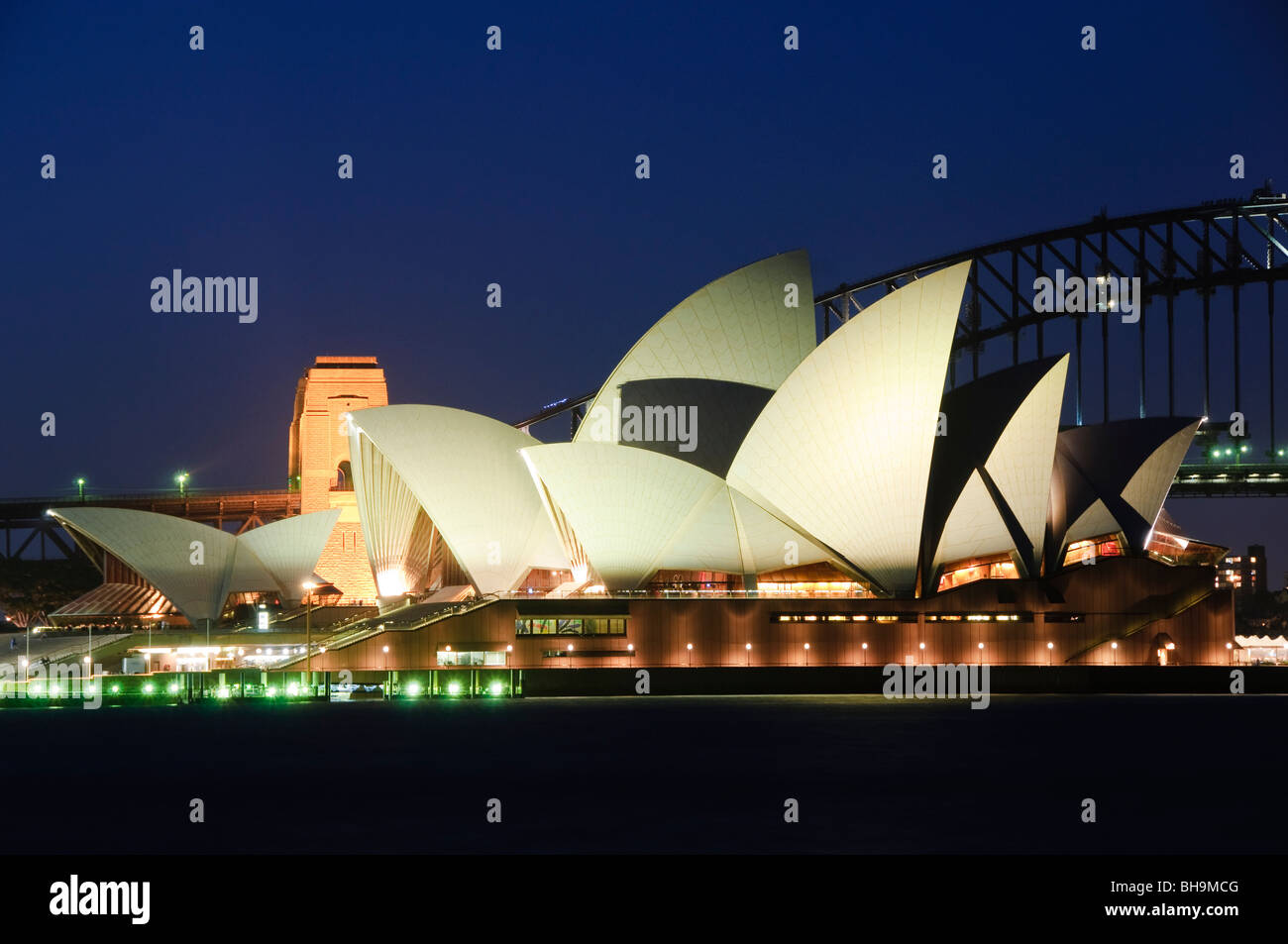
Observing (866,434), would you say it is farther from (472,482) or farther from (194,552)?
(194,552)

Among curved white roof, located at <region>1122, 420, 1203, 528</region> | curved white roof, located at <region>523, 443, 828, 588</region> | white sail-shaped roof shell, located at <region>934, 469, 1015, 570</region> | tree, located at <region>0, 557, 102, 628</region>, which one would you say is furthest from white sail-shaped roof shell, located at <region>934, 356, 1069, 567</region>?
tree, located at <region>0, 557, 102, 628</region>

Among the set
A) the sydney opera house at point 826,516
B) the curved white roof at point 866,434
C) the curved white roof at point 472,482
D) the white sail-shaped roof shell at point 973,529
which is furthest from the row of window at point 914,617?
the curved white roof at point 472,482

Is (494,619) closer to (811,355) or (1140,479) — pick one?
(811,355)

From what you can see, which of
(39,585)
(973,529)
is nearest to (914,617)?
(973,529)

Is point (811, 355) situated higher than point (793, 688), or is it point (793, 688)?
point (811, 355)

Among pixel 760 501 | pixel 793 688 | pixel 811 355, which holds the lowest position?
pixel 793 688
